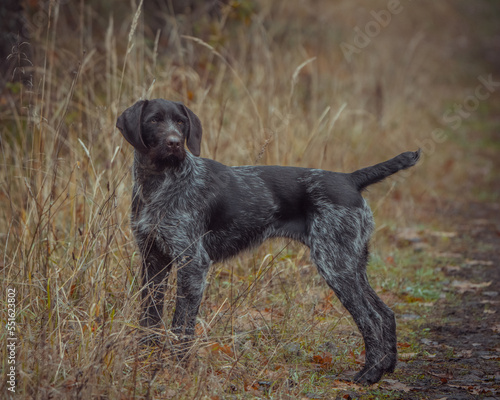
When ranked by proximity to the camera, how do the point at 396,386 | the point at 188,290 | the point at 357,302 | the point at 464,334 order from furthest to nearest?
the point at 464,334 → the point at 357,302 → the point at 188,290 → the point at 396,386

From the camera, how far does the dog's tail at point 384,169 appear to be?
4.00 metres

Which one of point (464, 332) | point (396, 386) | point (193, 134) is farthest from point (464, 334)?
point (193, 134)

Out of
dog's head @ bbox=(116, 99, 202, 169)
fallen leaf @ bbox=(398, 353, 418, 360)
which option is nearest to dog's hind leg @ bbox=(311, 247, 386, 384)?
fallen leaf @ bbox=(398, 353, 418, 360)

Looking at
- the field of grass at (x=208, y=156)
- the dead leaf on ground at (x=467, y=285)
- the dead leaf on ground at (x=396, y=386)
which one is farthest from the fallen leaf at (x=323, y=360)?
the dead leaf on ground at (x=467, y=285)

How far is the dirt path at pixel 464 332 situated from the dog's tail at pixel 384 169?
1200 millimetres

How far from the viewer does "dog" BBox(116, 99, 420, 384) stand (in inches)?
149

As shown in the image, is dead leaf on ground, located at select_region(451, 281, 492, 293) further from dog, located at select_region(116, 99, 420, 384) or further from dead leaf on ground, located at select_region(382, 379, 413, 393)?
dead leaf on ground, located at select_region(382, 379, 413, 393)

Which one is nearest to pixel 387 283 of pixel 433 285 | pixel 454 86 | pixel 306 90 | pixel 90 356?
pixel 433 285

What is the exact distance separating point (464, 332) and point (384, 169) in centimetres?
148

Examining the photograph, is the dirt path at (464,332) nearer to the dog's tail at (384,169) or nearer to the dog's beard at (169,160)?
the dog's tail at (384,169)

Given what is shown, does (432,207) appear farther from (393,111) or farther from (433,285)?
(433,285)

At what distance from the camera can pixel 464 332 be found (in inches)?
181

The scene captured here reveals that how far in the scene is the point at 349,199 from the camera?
398cm

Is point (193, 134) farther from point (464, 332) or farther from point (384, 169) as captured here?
point (464, 332)
